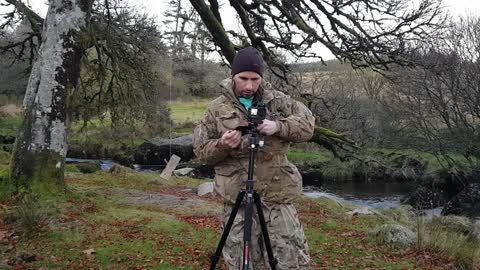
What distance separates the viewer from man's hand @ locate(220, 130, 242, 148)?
327cm

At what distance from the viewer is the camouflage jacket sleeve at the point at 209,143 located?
3.39 m

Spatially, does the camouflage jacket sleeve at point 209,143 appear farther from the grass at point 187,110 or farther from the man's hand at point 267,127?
the grass at point 187,110

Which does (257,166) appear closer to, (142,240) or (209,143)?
(209,143)

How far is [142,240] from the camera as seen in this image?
6797 mm

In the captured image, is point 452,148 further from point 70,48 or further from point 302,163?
point 70,48

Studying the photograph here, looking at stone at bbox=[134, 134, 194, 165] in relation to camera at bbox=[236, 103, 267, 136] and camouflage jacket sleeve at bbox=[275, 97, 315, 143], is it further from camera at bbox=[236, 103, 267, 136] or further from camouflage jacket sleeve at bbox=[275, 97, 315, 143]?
camera at bbox=[236, 103, 267, 136]

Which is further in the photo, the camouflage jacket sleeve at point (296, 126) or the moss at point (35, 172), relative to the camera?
the moss at point (35, 172)

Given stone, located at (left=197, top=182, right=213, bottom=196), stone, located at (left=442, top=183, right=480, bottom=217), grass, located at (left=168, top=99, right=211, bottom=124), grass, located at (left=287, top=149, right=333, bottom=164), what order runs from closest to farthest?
1. stone, located at (left=197, top=182, right=213, bottom=196)
2. stone, located at (left=442, top=183, right=480, bottom=217)
3. grass, located at (left=287, top=149, right=333, bottom=164)
4. grass, located at (left=168, top=99, right=211, bottom=124)

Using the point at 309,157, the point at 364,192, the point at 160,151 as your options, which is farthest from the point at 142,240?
the point at 309,157

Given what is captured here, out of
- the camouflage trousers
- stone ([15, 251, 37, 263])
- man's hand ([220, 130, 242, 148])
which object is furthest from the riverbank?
man's hand ([220, 130, 242, 148])

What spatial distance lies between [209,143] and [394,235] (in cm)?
541

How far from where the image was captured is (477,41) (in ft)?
71.7

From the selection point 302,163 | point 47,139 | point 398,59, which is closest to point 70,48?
point 47,139

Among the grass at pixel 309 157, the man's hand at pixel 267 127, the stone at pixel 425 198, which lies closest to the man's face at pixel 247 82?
the man's hand at pixel 267 127
